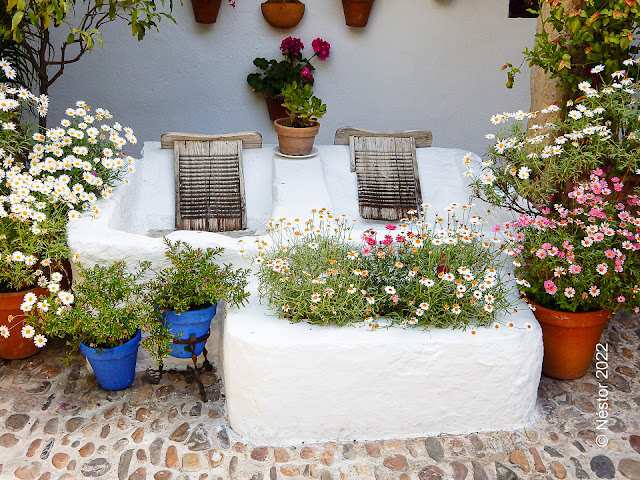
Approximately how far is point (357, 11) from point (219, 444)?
150 inches

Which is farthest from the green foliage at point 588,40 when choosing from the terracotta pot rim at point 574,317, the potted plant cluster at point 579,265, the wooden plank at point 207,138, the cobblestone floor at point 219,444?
the wooden plank at point 207,138

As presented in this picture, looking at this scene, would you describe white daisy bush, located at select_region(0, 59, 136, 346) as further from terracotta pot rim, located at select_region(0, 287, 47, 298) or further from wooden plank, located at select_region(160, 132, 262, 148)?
wooden plank, located at select_region(160, 132, 262, 148)

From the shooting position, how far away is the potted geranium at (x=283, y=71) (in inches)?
216

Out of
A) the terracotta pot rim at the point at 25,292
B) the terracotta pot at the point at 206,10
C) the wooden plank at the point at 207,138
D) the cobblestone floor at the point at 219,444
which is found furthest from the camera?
the terracotta pot at the point at 206,10

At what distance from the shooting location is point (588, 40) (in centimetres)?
345

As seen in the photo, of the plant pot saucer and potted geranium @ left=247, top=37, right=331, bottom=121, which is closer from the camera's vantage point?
the plant pot saucer

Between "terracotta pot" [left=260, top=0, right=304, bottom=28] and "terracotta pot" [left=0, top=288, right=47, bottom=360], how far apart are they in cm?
304

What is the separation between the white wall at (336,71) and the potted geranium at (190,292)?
8.89 ft

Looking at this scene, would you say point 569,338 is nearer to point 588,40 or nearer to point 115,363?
point 588,40

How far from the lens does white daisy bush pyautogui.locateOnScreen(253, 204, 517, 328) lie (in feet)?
10.1

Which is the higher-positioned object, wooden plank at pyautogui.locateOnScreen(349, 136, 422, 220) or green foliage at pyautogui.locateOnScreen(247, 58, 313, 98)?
green foliage at pyautogui.locateOnScreen(247, 58, 313, 98)

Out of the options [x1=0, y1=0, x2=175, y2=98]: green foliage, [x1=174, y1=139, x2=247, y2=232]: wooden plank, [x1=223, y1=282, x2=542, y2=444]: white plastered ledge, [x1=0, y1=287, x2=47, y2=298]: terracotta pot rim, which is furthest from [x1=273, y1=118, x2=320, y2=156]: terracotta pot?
[x1=0, y1=287, x2=47, y2=298]: terracotta pot rim

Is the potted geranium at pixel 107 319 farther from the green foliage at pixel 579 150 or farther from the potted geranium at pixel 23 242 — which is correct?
the green foliage at pixel 579 150

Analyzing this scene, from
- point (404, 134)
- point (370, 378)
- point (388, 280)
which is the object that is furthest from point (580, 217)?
point (404, 134)
